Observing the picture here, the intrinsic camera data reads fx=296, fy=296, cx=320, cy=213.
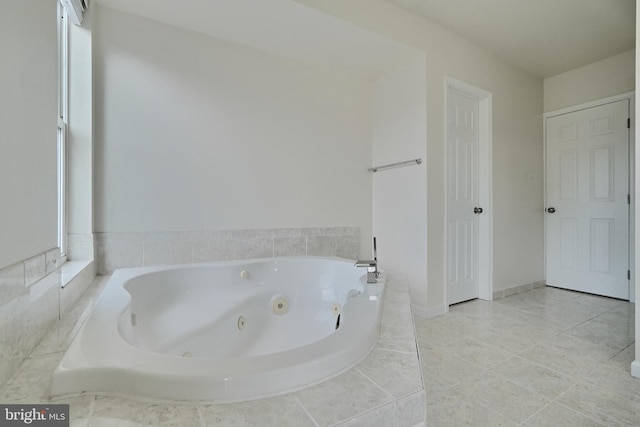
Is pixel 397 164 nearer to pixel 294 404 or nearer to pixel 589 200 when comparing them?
pixel 589 200

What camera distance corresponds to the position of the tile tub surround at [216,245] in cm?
189

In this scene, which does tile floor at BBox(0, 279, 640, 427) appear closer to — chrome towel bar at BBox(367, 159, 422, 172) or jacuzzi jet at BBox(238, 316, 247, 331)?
jacuzzi jet at BBox(238, 316, 247, 331)

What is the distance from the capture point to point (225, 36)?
2174 millimetres

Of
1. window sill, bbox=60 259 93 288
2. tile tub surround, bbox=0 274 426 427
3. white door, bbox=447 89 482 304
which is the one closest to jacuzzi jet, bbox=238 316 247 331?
window sill, bbox=60 259 93 288

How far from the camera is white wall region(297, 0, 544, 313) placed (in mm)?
2211

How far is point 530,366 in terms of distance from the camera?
1.59 m

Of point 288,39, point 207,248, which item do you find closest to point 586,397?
point 207,248

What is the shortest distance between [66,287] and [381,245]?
89.2 inches

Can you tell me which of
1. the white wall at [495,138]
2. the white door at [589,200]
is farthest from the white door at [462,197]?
the white door at [589,200]

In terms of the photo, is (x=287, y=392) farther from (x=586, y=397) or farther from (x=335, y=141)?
(x=335, y=141)

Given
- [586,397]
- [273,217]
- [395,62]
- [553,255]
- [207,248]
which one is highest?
[395,62]

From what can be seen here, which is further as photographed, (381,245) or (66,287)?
(381,245)

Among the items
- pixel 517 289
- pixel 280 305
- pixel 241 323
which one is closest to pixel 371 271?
pixel 280 305

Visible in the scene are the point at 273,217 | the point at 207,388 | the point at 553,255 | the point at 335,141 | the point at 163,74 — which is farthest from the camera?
the point at 553,255
